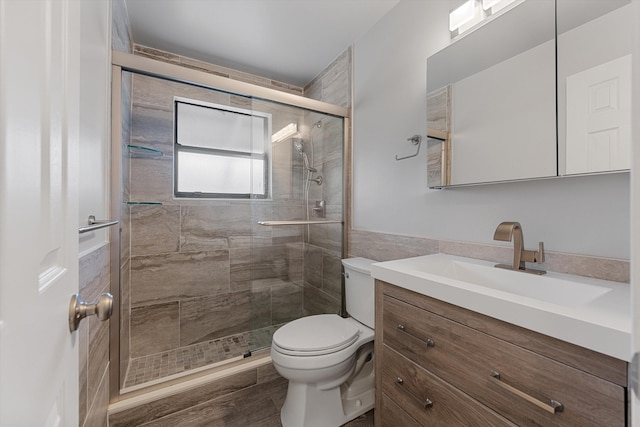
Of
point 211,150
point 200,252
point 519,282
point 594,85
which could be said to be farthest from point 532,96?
point 200,252

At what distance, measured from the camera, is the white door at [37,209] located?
290 millimetres

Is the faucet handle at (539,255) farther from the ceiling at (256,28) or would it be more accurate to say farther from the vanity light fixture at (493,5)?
the ceiling at (256,28)

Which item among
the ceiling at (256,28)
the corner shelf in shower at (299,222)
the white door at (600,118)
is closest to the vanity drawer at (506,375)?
the white door at (600,118)

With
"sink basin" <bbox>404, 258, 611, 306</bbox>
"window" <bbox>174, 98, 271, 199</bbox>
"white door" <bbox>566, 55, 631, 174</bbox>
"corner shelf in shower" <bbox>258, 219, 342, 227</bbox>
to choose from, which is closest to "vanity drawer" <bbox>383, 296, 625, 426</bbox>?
"sink basin" <bbox>404, 258, 611, 306</bbox>

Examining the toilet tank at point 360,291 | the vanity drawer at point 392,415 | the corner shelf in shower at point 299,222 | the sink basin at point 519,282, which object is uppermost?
the corner shelf in shower at point 299,222

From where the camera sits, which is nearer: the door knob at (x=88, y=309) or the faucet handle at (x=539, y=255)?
the door knob at (x=88, y=309)

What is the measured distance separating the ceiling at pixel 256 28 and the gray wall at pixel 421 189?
0.72 ft

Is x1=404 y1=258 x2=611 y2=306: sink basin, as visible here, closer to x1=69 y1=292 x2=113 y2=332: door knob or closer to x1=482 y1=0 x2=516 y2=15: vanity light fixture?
x1=69 y1=292 x2=113 y2=332: door knob

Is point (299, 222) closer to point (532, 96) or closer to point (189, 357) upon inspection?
point (189, 357)

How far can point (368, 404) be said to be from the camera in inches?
59.7

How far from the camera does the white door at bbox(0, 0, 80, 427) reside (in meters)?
0.29

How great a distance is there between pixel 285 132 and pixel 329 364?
1.52m

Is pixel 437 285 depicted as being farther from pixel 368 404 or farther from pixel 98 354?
pixel 98 354

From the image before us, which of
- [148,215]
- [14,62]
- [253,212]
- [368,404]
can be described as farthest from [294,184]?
[14,62]
